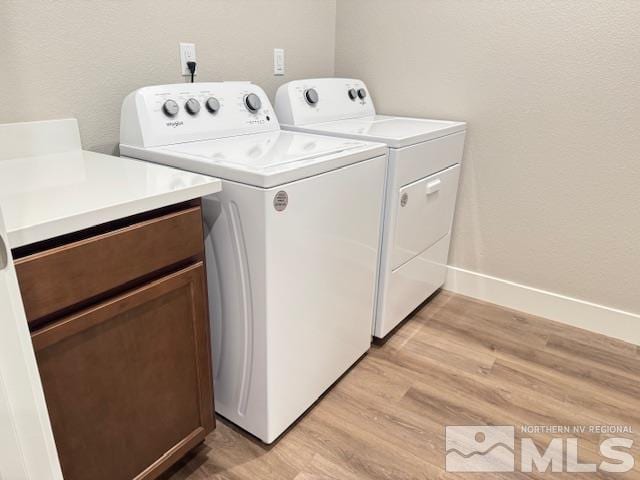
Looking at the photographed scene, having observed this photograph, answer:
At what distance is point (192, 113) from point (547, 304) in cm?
177

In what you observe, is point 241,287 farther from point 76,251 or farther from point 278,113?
point 278,113

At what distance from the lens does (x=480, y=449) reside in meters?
1.42

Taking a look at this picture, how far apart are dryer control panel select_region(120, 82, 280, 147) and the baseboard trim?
1.26 meters

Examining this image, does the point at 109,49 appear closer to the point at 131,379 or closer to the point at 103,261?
the point at 103,261

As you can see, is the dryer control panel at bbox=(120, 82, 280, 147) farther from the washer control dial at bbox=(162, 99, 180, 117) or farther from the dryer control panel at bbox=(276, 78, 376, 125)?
the dryer control panel at bbox=(276, 78, 376, 125)

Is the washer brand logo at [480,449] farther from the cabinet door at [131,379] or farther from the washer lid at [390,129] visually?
the washer lid at [390,129]

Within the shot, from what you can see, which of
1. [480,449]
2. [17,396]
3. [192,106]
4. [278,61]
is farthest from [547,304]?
[17,396]

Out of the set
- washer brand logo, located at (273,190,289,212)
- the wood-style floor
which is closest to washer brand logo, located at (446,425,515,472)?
the wood-style floor

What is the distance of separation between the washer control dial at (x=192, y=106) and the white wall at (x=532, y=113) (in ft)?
3.67

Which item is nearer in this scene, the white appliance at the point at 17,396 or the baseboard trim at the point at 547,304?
the white appliance at the point at 17,396

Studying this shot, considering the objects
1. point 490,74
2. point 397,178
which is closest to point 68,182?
point 397,178

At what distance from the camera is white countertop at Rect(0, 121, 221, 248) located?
81 cm

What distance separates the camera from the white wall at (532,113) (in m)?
1.80

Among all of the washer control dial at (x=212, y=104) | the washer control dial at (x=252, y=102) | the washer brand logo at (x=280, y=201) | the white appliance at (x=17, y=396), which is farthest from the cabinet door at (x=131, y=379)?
the washer control dial at (x=252, y=102)
